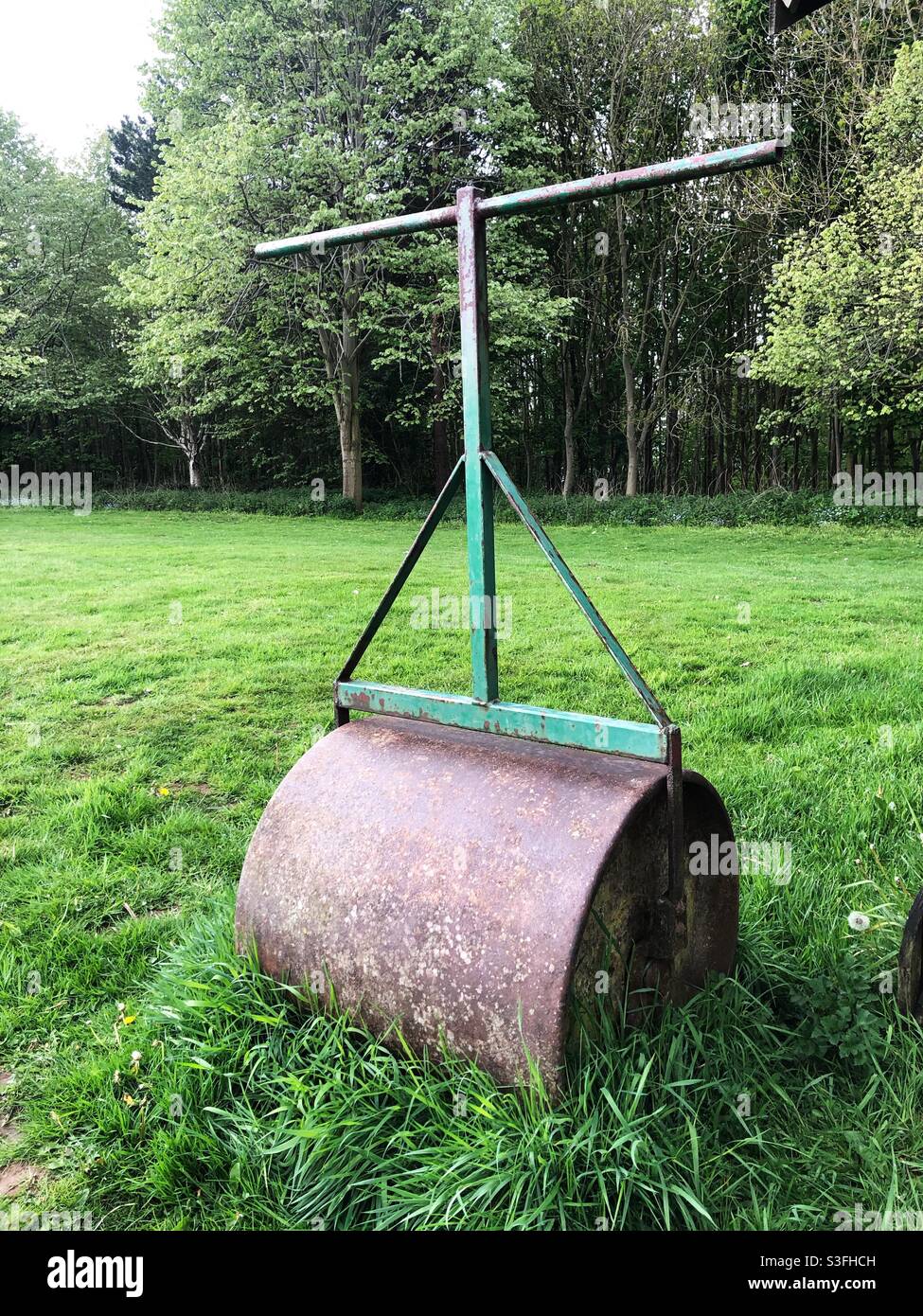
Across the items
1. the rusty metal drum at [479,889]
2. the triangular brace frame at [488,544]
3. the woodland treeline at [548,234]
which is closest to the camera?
the rusty metal drum at [479,889]

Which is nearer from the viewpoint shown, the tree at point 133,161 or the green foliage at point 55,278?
the green foliage at point 55,278

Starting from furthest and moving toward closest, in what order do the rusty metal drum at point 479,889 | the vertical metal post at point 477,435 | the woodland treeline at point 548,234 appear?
1. the woodland treeline at point 548,234
2. the vertical metal post at point 477,435
3. the rusty metal drum at point 479,889

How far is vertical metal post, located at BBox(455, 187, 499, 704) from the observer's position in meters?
2.43

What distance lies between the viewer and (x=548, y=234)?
23719 mm

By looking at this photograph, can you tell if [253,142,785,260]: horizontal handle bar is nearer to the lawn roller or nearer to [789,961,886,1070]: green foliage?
the lawn roller

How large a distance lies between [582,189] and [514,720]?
4.34 feet

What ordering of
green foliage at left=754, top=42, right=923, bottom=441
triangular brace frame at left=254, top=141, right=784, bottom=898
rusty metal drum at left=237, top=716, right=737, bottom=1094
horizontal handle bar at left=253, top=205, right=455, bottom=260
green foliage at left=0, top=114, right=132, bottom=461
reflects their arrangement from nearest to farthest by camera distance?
rusty metal drum at left=237, top=716, right=737, bottom=1094
triangular brace frame at left=254, top=141, right=784, bottom=898
horizontal handle bar at left=253, top=205, right=455, bottom=260
green foliage at left=754, top=42, right=923, bottom=441
green foliage at left=0, top=114, right=132, bottom=461

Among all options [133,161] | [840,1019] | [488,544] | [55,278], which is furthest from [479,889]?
[133,161]

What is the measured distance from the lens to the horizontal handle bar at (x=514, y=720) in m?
2.29

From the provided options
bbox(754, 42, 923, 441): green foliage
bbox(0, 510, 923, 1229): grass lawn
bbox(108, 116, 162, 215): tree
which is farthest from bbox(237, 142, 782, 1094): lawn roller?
bbox(108, 116, 162, 215): tree

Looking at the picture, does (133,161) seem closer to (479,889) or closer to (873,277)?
(873,277)

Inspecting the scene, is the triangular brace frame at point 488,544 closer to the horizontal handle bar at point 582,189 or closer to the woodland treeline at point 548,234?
the horizontal handle bar at point 582,189

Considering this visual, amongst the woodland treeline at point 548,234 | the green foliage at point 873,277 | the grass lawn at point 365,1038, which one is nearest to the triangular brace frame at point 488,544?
the grass lawn at point 365,1038

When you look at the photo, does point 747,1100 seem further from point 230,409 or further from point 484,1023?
point 230,409
